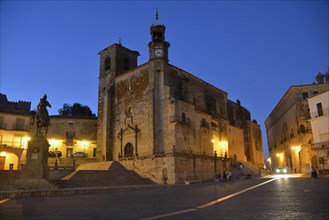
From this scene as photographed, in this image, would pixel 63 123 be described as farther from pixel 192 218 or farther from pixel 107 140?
pixel 192 218

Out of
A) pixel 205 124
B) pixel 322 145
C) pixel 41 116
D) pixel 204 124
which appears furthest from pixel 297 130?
pixel 41 116

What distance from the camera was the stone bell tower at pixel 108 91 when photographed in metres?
34.7

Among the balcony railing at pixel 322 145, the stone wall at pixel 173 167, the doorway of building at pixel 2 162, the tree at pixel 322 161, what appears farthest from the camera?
the doorway of building at pixel 2 162

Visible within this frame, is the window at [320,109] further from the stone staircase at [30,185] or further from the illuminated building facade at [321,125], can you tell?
the stone staircase at [30,185]

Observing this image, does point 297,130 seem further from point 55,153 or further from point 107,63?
point 55,153

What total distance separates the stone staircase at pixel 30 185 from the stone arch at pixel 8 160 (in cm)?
1665

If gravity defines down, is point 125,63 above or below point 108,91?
above

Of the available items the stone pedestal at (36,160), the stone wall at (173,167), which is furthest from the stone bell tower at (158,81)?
the stone pedestal at (36,160)

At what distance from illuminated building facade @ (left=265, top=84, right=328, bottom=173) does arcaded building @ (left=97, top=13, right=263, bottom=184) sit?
9491 mm

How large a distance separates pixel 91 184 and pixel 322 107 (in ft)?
95.0

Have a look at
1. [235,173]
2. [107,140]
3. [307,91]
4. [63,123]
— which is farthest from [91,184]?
[307,91]

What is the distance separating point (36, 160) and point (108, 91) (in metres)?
20.4

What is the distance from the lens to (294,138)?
41062mm

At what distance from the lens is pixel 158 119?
3017 centimetres
